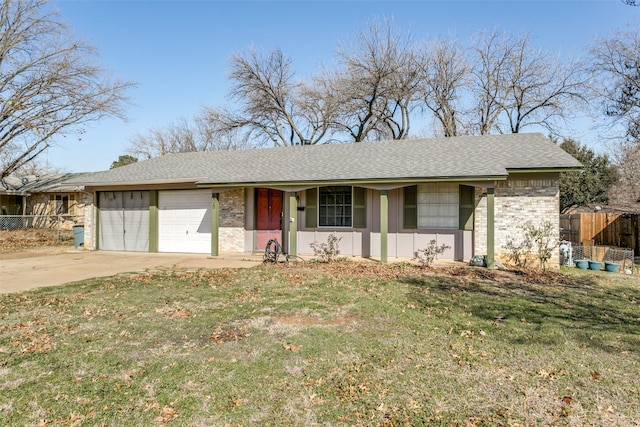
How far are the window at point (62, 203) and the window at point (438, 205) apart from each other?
79.3ft

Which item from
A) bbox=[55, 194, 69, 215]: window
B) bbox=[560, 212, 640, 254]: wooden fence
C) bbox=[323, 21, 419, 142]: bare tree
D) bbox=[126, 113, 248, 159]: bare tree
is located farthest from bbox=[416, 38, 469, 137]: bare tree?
bbox=[55, 194, 69, 215]: window

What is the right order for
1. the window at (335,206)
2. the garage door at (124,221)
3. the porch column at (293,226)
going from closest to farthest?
the porch column at (293,226)
the window at (335,206)
the garage door at (124,221)

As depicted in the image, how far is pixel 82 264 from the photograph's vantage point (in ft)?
35.0

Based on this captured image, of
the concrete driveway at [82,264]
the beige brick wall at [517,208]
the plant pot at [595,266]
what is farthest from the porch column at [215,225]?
the plant pot at [595,266]

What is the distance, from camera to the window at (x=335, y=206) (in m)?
11.8

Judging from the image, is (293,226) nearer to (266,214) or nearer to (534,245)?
(266,214)

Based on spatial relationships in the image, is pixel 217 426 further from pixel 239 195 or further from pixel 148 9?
pixel 148 9

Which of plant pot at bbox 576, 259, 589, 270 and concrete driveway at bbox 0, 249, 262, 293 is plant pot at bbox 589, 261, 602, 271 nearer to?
plant pot at bbox 576, 259, 589, 270

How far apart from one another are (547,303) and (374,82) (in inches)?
766

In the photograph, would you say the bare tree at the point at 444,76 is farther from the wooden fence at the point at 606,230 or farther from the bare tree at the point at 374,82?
the wooden fence at the point at 606,230

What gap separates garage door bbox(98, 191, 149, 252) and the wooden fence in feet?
54.6

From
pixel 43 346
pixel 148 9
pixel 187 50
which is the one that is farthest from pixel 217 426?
pixel 187 50

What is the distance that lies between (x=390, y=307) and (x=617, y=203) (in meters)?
31.1

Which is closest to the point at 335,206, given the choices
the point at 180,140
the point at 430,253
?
the point at 430,253
